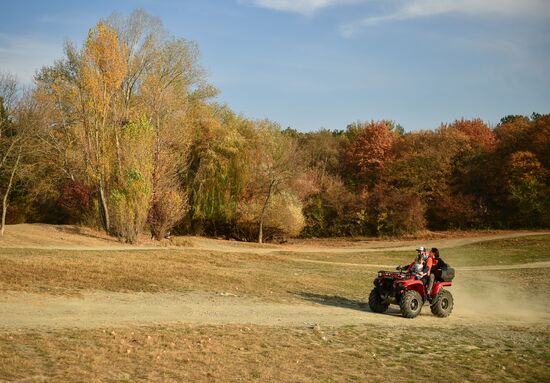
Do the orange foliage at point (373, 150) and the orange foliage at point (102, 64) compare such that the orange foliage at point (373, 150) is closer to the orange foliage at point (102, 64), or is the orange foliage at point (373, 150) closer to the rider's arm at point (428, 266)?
the orange foliage at point (102, 64)

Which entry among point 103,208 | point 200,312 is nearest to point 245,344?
point 200,312

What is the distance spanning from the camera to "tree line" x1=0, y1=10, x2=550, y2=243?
38.0m

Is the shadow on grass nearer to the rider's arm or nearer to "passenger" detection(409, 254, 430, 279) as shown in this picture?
"passenger" detection(409, 254, 430, 279)

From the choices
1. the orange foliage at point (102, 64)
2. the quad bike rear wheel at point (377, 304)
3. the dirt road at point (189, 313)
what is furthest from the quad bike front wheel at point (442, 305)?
the orange foliage at point (102, 64)

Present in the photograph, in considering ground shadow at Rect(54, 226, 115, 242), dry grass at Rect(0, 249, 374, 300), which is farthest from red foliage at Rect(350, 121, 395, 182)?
dry grass at Rect(0, 249, 374, 300)

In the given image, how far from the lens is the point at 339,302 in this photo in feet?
63.4

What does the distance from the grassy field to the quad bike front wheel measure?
0.27 meters

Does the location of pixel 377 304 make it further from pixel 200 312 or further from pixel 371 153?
pixel 371 153

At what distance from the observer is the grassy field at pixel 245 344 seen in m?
9.65

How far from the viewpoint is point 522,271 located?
1180 inches

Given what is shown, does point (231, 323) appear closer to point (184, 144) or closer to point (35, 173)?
point (184, 144)

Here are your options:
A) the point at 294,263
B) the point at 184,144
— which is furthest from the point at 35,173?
the point at 294,263

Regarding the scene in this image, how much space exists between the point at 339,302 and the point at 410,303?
3305 mm

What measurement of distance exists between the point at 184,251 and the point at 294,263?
234 inches
